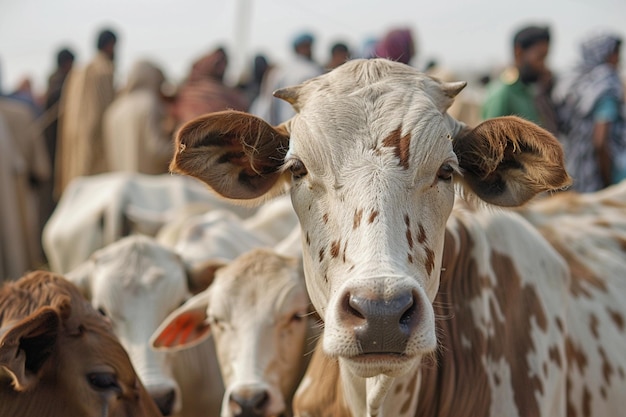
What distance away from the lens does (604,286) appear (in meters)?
4.64

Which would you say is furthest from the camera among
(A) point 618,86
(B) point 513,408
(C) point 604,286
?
(A) point 618,86

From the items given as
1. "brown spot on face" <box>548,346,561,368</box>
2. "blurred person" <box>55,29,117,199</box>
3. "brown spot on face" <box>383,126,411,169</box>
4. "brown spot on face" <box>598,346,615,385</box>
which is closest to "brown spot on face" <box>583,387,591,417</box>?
"brown spot on face" <box>598,346,615,385</box>

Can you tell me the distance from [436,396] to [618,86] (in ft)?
15.6

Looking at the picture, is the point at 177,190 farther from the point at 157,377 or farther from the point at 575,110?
the point at 157,377

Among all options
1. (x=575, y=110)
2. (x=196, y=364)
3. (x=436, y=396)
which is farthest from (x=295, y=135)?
(x=575, y=110)

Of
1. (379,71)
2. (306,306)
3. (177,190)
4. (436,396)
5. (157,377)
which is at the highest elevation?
(379,71)

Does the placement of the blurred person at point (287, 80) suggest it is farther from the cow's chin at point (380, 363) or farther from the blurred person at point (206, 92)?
the cow's chin at point (380, 363)

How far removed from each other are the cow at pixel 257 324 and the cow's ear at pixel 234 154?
1.25 meters

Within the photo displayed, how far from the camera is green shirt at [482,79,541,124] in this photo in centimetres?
721

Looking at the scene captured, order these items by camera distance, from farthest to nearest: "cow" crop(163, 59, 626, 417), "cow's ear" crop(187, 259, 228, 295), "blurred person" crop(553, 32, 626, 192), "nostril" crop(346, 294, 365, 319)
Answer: "blurred person" crop(553, 32, 626, 192)
"cow's ear" crop(187, 259, 228, 295)
"cow" crop(163, 59, 626, 417)
"nostril" crop(346, 294, 365, 319)

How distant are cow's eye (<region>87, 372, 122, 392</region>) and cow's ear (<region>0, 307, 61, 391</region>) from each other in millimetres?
183

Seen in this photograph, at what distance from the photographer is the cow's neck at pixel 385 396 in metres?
3.49

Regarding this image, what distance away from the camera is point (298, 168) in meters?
3.41

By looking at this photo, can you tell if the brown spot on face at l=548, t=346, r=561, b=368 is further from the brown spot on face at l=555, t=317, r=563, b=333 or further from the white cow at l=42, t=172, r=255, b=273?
the white cow at l=42, t=172, r=255, b=273
